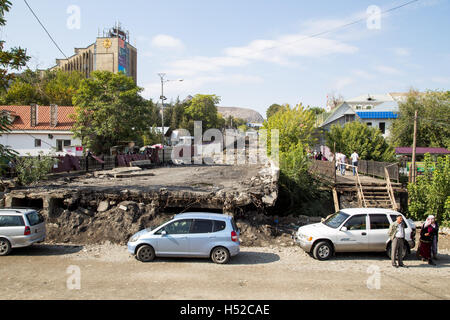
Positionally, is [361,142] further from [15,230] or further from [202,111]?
[202,111]

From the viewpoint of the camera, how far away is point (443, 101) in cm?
4369

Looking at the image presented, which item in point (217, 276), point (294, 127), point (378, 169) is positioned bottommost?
point (217, 276)

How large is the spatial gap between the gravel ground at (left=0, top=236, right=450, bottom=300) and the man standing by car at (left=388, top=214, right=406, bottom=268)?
0.42 metres

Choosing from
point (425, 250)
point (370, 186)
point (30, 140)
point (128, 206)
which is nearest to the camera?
point (425, 250)

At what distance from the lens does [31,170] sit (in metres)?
18.0

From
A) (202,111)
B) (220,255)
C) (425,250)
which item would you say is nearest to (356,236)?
(425,250)

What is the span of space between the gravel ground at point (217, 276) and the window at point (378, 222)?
3.42 feet

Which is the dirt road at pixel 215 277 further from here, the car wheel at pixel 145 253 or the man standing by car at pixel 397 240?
the man standing by car at pixel 397 240

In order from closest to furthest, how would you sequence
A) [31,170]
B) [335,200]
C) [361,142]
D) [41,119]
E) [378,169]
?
[31,170] < [335,200] < [378,169] < [361,142] < [41,119]

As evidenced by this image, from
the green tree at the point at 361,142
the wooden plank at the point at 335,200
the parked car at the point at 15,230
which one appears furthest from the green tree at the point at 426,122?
the parked car at the point at 15,230

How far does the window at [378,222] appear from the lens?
35.7 feet

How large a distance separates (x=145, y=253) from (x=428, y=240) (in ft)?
28.1
